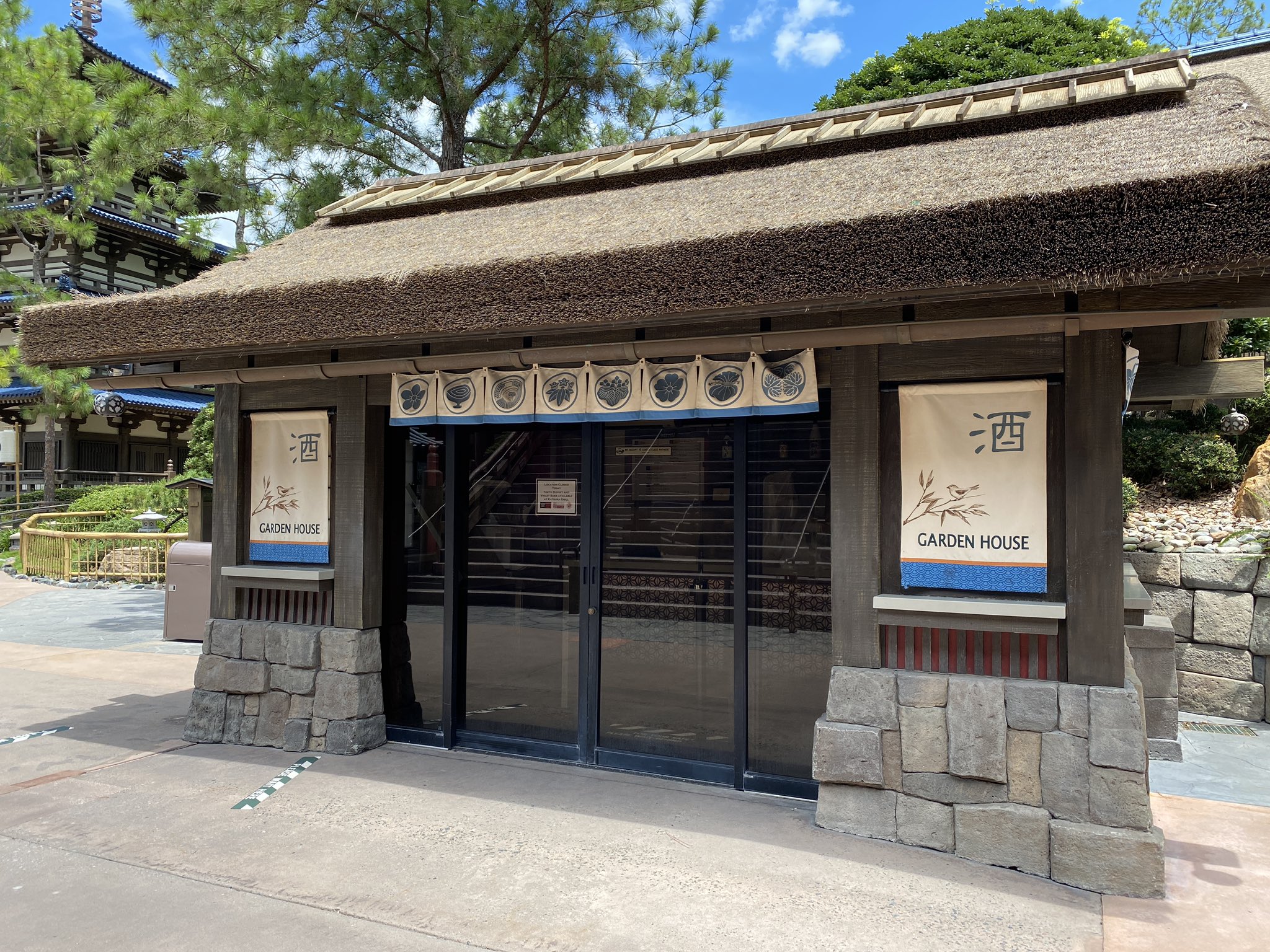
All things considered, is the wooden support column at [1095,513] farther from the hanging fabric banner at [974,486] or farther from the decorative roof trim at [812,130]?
the decorative roof trim at [812,130]

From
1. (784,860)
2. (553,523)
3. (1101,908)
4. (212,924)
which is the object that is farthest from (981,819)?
(212,924)

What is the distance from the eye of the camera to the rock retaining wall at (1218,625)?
23.5 ft

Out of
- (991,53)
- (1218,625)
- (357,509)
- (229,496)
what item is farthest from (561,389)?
(991,53)

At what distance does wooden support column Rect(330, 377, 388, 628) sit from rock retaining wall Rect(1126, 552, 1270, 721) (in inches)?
247

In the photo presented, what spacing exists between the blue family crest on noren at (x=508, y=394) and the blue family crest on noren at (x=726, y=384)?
122cm

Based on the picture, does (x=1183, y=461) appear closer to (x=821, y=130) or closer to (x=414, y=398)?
(x=821, y=130)

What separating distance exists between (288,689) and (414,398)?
7.46 feet

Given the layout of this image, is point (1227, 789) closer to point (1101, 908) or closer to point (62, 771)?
point (1101, 908)

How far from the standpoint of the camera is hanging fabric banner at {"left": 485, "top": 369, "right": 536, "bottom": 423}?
540 centimetres

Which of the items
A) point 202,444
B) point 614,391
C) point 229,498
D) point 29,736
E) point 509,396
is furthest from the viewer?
point 202,444

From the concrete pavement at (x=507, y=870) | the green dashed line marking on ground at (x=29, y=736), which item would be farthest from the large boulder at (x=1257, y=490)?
the green dashed line marking on ground at (x=29, y=736)

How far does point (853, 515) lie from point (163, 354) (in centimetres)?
449

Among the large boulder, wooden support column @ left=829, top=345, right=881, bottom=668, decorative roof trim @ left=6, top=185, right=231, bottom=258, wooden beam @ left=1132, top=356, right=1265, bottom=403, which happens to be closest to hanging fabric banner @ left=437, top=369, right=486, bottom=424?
wooden support column @ left=829, top=345, right=881, bottom=668

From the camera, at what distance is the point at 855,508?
15.3ft
